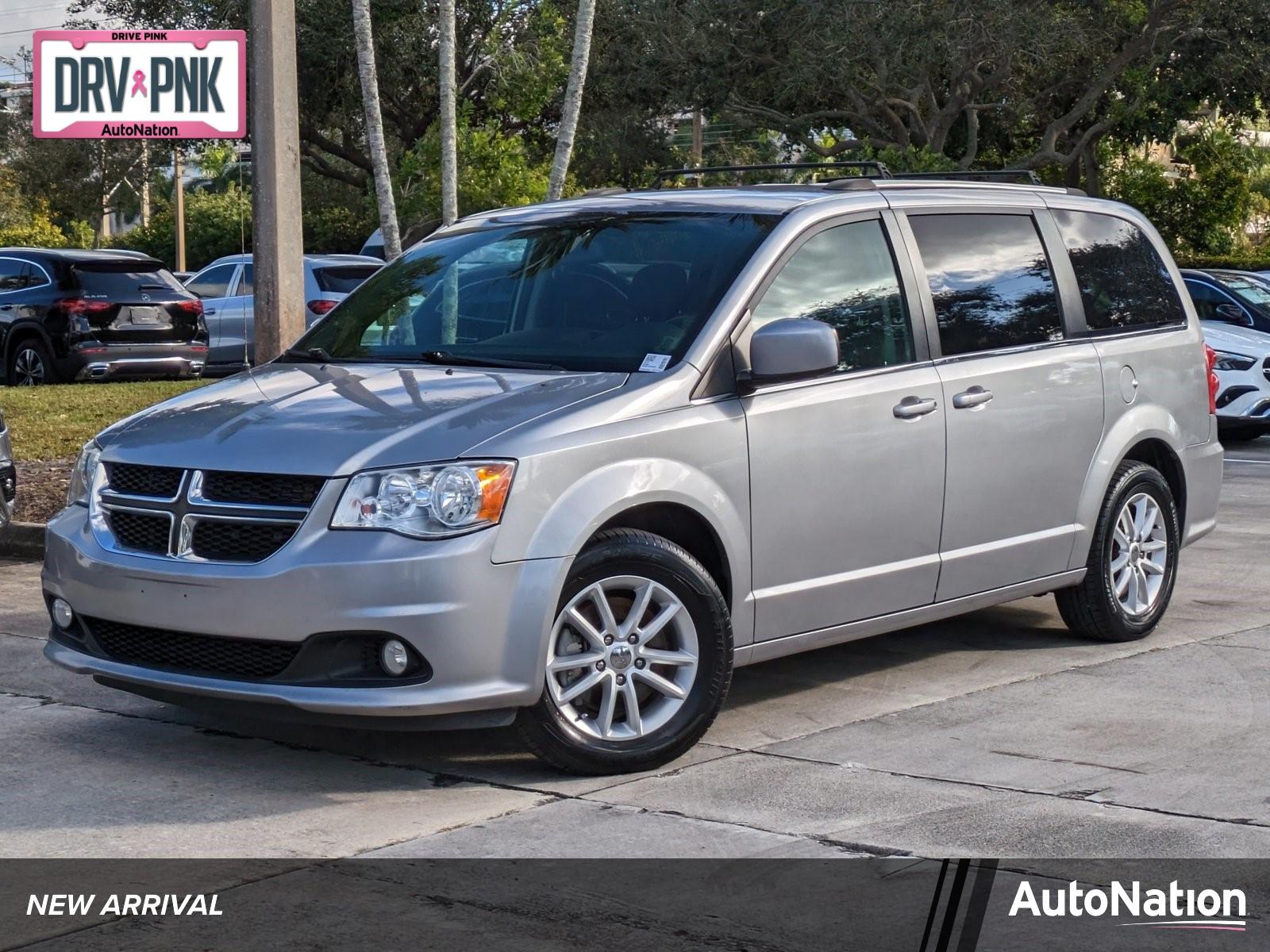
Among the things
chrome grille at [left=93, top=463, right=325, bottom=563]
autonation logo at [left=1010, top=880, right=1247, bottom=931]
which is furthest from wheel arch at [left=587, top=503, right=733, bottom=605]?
autonation logo at [left=1010, top=880, right=1247, bottom=931]

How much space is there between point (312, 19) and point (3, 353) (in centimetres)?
1502

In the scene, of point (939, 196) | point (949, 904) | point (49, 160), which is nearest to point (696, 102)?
point (939, 196)

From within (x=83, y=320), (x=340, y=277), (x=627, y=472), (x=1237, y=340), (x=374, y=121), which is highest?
(x=374, y=121)

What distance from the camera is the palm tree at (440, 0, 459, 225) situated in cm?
1234

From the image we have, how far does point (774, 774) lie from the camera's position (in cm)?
549

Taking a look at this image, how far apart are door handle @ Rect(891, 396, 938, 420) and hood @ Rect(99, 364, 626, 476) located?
1.15 metres

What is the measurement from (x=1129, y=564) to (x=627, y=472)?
304cm

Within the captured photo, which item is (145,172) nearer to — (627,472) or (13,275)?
(13,275)

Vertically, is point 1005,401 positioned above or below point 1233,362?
above

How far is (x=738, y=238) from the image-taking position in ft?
20.3

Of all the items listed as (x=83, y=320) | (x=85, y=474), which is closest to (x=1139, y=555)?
(x=85, y=474)

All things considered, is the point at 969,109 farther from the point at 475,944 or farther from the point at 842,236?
the point at 475,944

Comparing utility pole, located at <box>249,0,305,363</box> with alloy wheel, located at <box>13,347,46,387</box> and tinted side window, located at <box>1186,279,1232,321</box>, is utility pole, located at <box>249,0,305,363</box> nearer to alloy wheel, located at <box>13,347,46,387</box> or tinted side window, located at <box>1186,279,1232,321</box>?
alloy wheel, located at <box>13,347,46,387</box>

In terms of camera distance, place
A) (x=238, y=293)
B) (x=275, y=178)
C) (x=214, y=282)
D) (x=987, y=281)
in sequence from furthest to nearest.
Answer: (x=214, y=282)
(x=238, y=293)
(x=275, y=178)
(x=987, y=281)
